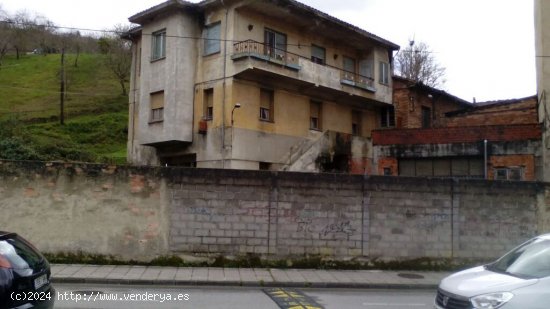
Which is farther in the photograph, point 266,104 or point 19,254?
point 266,104

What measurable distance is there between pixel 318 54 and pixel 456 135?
9.82 metres

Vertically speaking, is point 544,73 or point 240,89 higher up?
point 544,73

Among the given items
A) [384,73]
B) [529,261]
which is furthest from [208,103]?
[529,261]

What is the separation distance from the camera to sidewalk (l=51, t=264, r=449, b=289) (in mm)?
11047

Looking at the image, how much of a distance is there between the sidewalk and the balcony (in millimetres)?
13770

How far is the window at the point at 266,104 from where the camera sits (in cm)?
2663

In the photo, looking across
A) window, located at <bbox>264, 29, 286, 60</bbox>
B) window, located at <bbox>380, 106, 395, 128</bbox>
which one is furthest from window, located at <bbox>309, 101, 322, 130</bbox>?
window, located at <bbox>380, 106, 395, 128</bbox>

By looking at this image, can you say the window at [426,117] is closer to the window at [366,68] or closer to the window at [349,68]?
the window at [366,68]

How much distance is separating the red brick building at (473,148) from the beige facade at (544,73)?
0.37 metres

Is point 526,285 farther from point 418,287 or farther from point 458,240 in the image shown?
point 458,240

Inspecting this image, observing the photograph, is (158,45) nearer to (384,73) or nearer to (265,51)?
(265,51)

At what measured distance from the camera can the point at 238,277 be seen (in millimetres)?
11742

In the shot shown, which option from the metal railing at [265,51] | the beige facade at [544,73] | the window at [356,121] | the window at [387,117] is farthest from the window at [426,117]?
the metal railing at [265,51]

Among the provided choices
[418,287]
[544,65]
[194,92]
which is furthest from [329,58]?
[418,287]
